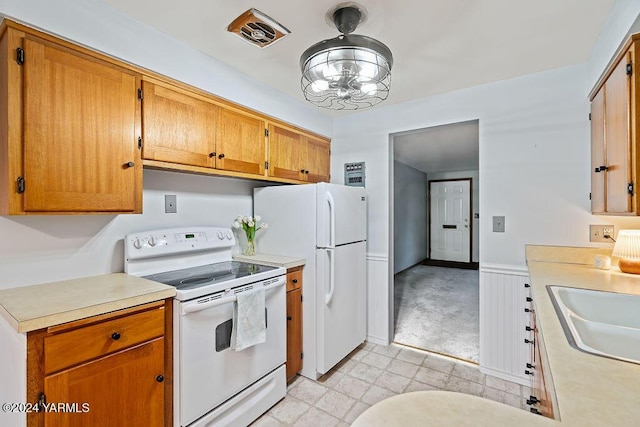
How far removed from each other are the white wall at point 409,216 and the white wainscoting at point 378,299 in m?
2.69

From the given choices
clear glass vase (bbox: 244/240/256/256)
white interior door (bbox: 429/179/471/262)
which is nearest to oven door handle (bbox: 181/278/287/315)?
clear glass vase (bbox: 244/240/256/256)

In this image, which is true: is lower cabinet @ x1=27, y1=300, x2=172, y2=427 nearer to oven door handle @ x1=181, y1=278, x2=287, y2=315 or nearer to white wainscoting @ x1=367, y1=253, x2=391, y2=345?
oven door handle @ x1=181, y1=278, x2=287, y2=315

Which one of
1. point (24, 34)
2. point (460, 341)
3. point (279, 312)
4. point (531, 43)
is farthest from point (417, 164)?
point (24, 34)

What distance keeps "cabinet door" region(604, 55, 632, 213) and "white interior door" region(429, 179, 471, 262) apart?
16.7 feet

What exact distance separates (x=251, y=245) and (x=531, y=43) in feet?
7.76

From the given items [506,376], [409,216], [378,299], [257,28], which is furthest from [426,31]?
[409,216]

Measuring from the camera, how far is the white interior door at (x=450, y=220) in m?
6.48

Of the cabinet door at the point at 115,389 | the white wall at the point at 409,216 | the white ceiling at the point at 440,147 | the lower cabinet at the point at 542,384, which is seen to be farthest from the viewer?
the white wall at the point at 409,216

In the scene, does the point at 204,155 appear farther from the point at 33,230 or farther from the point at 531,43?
the point at 531,43

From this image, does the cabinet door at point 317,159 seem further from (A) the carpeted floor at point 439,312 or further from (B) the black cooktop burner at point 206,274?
(A) the carpeted floor at point 439,312

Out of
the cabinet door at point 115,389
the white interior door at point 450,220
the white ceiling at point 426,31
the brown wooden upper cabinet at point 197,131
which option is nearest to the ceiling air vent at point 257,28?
the white ceiling at point 426,31

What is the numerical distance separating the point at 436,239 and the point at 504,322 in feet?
15.5

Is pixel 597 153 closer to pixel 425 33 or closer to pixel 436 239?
pixel 425 33

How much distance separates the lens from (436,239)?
6930 mm
